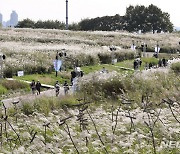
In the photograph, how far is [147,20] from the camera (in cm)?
7394

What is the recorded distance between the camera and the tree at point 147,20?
73.8 m

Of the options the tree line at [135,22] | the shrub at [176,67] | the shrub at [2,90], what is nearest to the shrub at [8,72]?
the shrub at [2,90]

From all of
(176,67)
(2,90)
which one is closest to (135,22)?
(176,67)

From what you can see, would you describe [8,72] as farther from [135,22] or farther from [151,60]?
[135,22]

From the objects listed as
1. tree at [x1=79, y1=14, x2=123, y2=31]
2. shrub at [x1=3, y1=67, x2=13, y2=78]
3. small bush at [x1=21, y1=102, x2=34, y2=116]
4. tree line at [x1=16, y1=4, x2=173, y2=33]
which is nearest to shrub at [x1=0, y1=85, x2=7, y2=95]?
shrub at [x1=3, y1=67, x2=13, y2=78]

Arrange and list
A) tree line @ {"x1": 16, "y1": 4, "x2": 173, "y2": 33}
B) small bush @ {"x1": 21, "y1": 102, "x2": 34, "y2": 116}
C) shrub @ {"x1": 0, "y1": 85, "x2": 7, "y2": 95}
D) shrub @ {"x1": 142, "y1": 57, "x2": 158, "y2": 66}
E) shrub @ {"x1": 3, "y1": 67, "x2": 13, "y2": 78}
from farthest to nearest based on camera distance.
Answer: tree line @ {"x1": 16, "y1": 4, "x2": 173, "y2": 33}
shrub @ {"x1": 142, "y1": 57, "x2": 158, "y2": 66}
shrub @ {"x1": 3, "y1": 67, "x2": 13, "y2": 78}
shrub @ {"x1": 0, "y1": 85, "x2": 7, "y2": 95}
small bush @ {"x1": 21, "y1": 102, "x2": 34, "y2": 116}

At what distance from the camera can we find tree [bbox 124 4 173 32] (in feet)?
242

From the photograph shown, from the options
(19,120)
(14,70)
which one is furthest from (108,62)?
(19,120)

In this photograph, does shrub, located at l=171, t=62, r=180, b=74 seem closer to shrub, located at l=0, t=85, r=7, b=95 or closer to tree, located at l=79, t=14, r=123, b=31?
shrub, located at l=0, t=85, r=7, b=95

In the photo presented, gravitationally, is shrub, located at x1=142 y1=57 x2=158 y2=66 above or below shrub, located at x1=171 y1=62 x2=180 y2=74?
below

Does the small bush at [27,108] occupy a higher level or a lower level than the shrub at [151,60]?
higher

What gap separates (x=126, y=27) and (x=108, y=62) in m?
45.9

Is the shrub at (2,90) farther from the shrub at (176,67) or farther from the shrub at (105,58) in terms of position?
the shrub at (105,58)

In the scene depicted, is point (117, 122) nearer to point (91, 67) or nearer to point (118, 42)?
point (91, 67)
